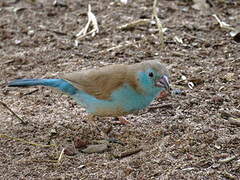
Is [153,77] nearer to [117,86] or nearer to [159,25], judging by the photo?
[117,86]

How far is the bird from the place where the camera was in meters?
4.90

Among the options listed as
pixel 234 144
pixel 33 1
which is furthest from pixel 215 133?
pixel 33 1

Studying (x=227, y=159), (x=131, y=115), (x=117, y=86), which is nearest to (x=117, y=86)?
(x=117, y=86)

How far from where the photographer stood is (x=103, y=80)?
5.06m

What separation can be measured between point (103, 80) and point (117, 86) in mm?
164

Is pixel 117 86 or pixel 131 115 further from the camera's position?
pixel 131 115

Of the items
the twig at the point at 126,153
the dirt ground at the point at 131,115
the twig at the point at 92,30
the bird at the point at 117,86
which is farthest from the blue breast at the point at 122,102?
the twig at the point at 92,30

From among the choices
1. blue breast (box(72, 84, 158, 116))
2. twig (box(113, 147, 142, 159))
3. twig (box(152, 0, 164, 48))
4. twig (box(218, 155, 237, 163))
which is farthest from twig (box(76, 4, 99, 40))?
twig (box(218, 155, 237, 163))

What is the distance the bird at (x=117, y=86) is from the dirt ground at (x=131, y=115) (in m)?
0.29

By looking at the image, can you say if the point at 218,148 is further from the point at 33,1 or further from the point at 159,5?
the point at 33,1

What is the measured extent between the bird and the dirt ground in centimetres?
29

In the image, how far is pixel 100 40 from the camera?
7082mm

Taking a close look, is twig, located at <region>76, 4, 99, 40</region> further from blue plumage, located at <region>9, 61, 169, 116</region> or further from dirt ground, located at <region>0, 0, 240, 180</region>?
blue plumage, located at <region>9, 61, 169, 116</region>

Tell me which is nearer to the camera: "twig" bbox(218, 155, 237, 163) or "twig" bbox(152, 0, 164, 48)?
"twig" bbox(218, 155, 237, 163)
